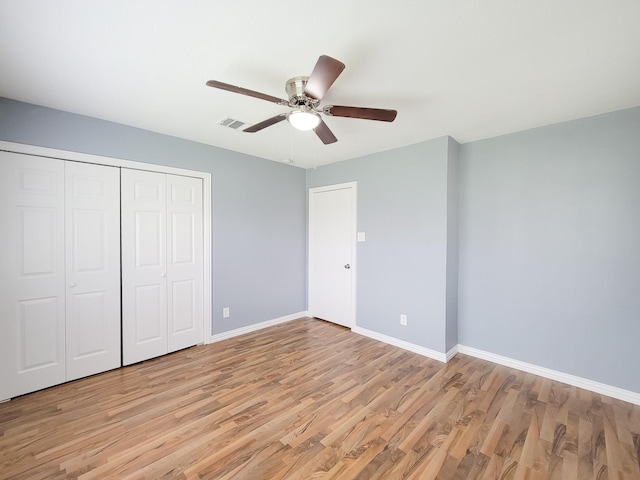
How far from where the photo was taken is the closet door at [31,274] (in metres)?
2.24

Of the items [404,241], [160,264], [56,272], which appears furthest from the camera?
[404,241]

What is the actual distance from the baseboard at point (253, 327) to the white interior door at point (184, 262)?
0.63 ft

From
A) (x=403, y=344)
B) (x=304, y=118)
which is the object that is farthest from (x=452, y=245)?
(x=304, y=118)

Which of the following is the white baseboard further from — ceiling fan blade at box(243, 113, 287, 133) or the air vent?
ceiling fan blade at box(243, 113, 287, 133)

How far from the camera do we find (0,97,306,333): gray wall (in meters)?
2.43

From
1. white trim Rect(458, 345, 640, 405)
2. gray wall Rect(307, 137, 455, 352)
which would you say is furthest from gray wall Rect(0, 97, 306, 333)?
white trim Rect(458, 345, 640, 405)

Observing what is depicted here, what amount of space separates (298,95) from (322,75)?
40 cm

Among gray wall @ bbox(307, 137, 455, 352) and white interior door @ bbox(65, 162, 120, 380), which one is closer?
white interior door @ bbox(65, 162, 120, 380)

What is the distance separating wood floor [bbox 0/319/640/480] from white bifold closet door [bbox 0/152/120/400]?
0.25 metres

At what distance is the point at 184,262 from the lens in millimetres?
3221

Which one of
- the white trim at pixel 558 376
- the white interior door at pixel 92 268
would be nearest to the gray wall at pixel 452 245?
the white trim at pixel 558 376

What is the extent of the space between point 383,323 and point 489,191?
1.99 m

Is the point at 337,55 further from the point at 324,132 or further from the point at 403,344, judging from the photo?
the point at 403,344

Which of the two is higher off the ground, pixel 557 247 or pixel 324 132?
pixel 324 132
